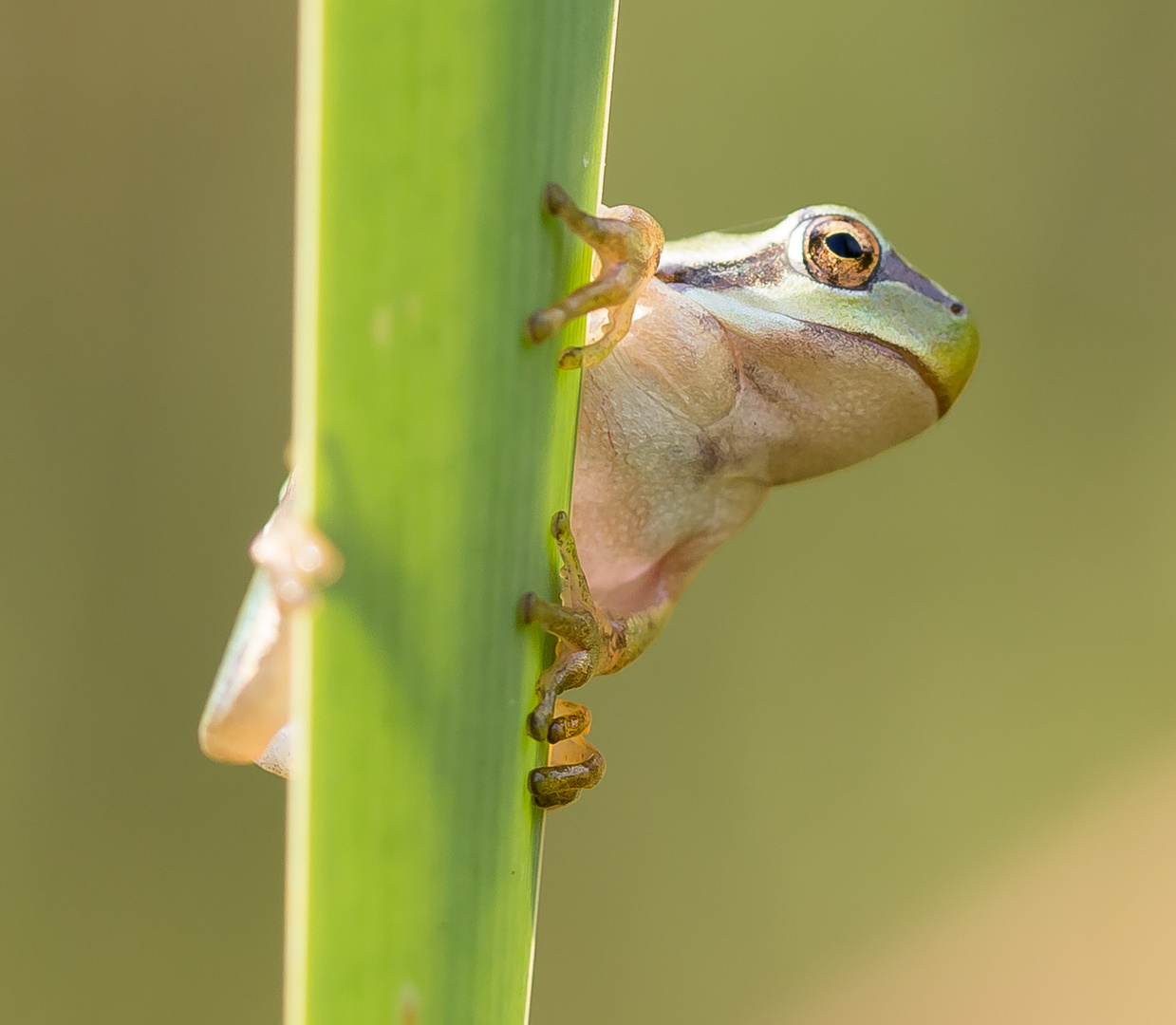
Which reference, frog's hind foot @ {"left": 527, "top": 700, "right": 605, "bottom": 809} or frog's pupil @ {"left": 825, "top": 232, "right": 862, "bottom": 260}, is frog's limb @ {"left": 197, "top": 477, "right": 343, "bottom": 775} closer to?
frog's hind foot @ {"left": 527, "top": 700, "right": 605, "bottom": 809}

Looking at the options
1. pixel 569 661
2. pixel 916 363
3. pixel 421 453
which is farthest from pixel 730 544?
pixel 421 453

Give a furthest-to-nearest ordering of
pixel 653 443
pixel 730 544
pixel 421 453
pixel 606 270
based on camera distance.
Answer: pixel 730 544, pixel 653 443, pixel 606 270, pixel 421 453

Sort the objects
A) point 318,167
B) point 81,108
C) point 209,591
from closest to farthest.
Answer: point 318,167, point 81,108, point 209,591

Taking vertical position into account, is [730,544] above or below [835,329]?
below

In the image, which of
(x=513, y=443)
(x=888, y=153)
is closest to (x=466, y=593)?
(x=513, y=443)

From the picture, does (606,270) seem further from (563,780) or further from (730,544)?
(730,544)

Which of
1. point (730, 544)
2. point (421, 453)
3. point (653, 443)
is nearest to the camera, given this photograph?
point (421, 453)

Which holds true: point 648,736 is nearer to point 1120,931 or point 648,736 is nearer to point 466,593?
point 1120,931

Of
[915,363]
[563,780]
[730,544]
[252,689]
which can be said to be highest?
[915,363]
